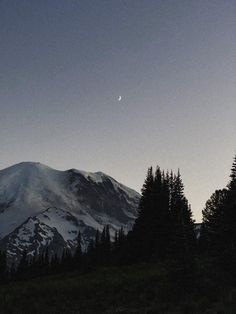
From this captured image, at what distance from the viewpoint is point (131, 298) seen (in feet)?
72.0

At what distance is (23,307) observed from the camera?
70.8ft

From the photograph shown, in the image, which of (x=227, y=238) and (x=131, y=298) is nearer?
(x=131, y=298)

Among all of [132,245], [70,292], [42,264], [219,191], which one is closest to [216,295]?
[70,292]

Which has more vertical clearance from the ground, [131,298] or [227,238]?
[227,238]

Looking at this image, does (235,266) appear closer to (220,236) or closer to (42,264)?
(220,236)

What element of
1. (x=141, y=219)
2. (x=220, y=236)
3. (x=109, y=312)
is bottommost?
(x=109, y=312)

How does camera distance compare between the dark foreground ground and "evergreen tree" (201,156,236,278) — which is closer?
the dark foreground ground

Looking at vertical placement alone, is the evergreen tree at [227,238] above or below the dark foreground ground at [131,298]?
above

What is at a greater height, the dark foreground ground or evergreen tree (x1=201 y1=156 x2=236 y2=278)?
evergreen tree (x1=201 y1=156 x2=236 y2=278)

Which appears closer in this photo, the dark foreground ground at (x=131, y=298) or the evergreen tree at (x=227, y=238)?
the dark foreground ground at (x=131, y=298)

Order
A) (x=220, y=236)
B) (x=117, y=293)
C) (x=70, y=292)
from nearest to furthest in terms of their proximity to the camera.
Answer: (x=117, y=293) < (x=70, y=292) < (x=220, y=236)

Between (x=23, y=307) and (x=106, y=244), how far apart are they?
86.6 meters

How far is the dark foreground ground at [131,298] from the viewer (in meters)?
18.8

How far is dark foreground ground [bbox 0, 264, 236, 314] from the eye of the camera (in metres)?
18.8
